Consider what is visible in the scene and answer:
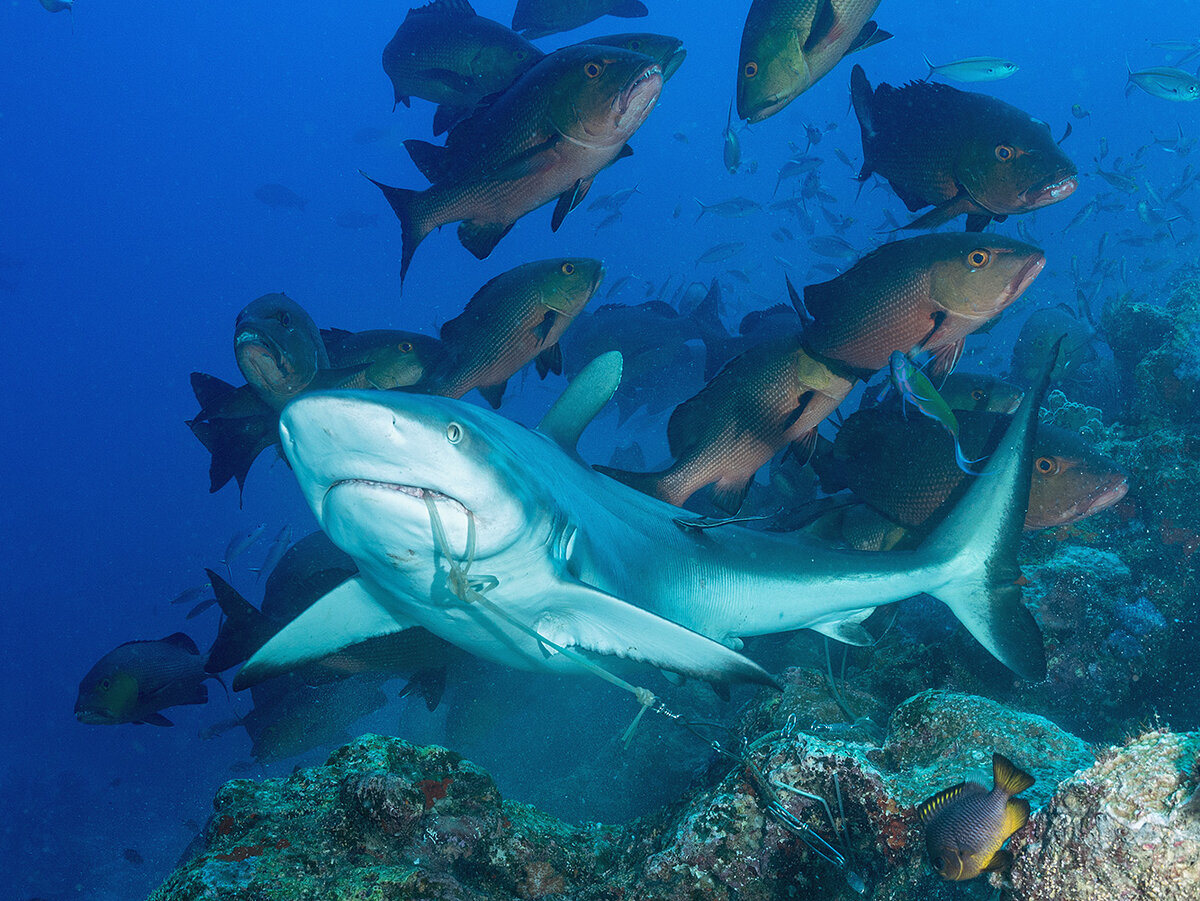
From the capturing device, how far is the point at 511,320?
4.01 meters

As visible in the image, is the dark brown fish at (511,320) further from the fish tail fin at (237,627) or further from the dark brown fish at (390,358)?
the fish tail fin at (237,627)

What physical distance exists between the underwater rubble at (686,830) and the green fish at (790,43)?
3.31 m

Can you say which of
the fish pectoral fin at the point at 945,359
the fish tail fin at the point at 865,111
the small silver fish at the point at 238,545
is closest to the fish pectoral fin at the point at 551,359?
the fish tail fin at the point at 865,111

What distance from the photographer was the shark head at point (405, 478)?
6.38 feet

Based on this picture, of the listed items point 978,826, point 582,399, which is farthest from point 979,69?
point 978,826

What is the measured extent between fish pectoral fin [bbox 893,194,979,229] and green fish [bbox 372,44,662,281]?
169 cm

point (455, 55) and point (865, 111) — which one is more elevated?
point (455, 55)

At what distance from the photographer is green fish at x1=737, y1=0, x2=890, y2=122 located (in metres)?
3.24

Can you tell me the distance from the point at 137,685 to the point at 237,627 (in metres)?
1.77

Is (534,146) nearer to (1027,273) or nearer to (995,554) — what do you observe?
(1027,273)

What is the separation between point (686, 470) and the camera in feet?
12.3

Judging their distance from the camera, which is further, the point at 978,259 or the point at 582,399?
the point at 582,399

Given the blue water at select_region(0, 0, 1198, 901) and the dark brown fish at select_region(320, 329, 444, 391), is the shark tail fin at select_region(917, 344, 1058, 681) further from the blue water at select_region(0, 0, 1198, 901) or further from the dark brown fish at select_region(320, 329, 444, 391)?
the blue water at select_region(0, 0, 1198, 901)

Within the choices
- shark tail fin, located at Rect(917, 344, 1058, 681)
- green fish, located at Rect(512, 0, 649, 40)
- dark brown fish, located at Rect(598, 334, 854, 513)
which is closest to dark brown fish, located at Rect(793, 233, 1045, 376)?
dark brown fish, located at Rect(598, 334, 854, 513)
